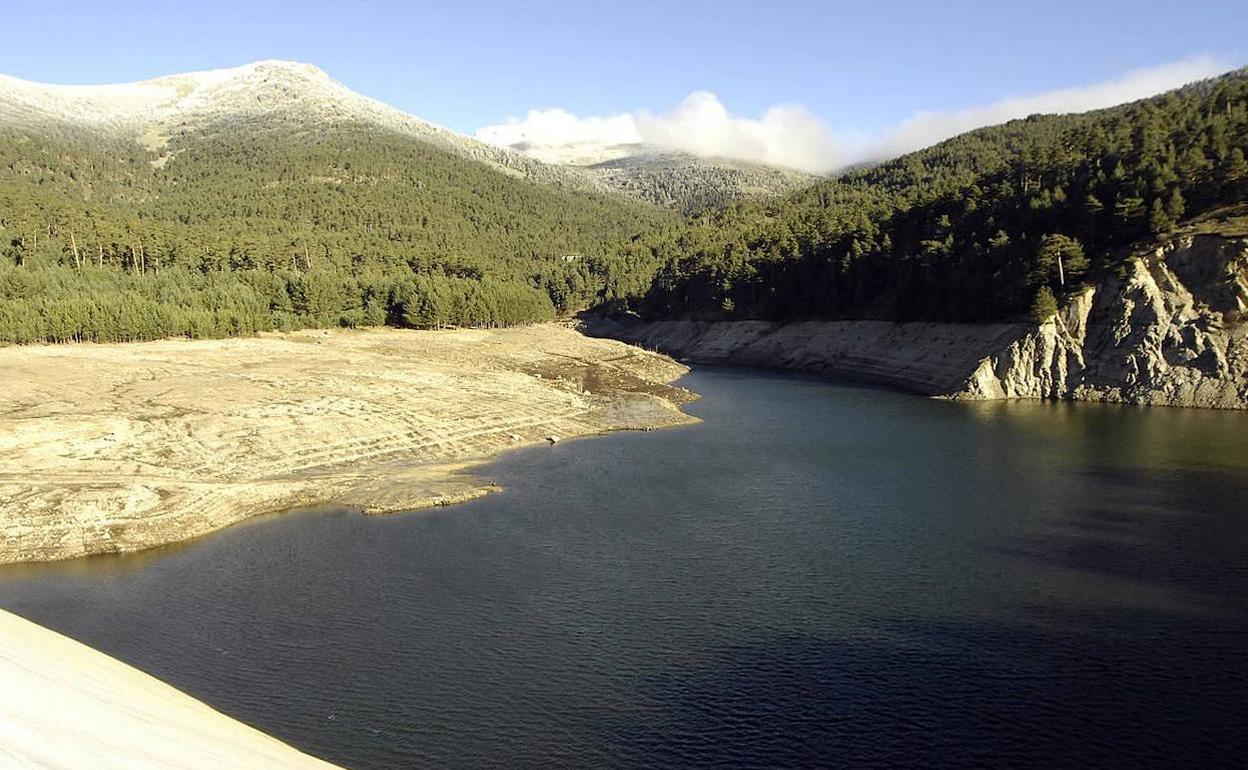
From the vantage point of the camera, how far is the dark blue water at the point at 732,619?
2095 centimetres

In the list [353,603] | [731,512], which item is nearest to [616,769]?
[353,603]

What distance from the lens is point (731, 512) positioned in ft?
137

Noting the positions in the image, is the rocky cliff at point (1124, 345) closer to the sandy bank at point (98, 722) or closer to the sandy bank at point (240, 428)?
the sandy bank at point (240, 428)

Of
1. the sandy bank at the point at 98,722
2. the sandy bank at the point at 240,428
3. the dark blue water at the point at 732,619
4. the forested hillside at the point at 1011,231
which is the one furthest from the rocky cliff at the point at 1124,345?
the sandy bank at the point at 98,722

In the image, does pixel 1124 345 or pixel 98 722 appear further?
pixel 1124 345

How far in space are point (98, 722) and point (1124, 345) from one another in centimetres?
8276

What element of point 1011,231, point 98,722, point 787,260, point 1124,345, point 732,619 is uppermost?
point 787,260

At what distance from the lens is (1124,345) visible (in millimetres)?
71562

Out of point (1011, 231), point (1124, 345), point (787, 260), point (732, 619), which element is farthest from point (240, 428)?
point (787, 260)

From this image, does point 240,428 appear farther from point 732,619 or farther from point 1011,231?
point 1011,231

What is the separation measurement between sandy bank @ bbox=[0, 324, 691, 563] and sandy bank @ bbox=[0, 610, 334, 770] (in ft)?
74.5

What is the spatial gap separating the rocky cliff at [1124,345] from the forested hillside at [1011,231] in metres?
3.08

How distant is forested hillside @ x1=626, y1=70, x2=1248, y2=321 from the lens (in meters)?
75.8

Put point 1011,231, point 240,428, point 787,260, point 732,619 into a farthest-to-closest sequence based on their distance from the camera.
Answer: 1. point 787,260
2. point 1011,231
3. point 240,428
4. point 732,619
